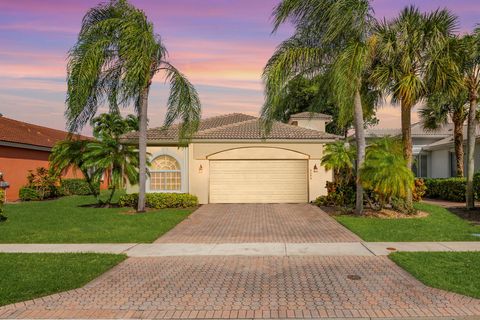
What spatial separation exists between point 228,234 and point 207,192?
31.9ft

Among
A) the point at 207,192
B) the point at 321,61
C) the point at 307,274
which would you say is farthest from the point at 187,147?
the point at 307,274

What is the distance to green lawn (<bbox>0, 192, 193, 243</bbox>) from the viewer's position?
11.5 metres

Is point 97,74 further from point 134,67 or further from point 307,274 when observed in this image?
point 307,274

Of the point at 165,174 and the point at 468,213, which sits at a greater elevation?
the point at 165,174

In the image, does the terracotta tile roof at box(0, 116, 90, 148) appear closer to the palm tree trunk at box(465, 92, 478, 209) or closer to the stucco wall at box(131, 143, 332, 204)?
the stucco wall at box(131, 143, 332, 204)

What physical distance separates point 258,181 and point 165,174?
511 centimetres

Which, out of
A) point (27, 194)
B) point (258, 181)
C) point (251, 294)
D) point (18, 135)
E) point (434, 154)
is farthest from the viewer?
point (434, 154)

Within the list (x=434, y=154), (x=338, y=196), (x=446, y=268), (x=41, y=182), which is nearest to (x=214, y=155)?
(x=338, y=196)

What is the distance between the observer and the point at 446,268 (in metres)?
7.81

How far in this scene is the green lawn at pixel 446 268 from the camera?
6691 millimetres

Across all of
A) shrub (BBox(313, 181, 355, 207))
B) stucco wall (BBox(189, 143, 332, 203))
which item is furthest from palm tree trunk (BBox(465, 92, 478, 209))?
stucco wall (BBox(189, 143, 332, 203))

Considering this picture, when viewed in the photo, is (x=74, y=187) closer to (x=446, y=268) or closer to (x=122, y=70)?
(x=122, y=70)

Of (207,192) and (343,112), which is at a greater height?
(343,112)

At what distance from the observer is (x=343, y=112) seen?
14.7m
